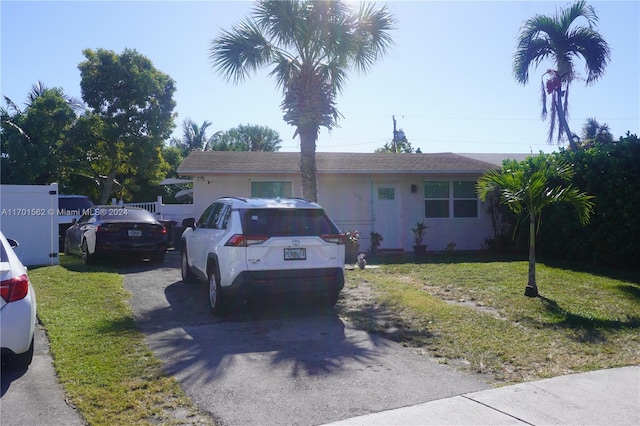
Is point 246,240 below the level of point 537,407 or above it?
above

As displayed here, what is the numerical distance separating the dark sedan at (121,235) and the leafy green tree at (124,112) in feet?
52.4

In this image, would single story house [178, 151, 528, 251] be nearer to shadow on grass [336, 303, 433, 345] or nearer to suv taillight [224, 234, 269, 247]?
shadow on grass [336, 303, 433, 345]

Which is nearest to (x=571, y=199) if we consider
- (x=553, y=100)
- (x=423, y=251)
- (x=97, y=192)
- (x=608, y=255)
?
(x=608, y=255)

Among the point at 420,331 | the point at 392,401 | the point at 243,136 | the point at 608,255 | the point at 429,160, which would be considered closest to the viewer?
the point at 392,401

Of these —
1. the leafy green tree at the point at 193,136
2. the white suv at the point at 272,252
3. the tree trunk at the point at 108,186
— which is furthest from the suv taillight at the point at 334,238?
the leafy green tree at the point at 193,136

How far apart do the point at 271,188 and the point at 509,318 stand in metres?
10.5

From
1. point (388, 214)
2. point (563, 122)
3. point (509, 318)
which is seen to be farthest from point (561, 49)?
point (509, 318)

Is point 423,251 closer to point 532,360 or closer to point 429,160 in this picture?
point 429,160

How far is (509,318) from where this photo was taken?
7.73 meters

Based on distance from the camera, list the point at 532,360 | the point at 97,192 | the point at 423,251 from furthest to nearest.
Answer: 1. the point at 97,192
2. the point at 423,251
3. the point at 532,360

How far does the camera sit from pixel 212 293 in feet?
26.1

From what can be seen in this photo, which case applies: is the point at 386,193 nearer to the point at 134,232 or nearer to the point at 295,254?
the point at 134,232

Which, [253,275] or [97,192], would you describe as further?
[97,192]

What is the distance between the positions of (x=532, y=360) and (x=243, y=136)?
53.5 meters
